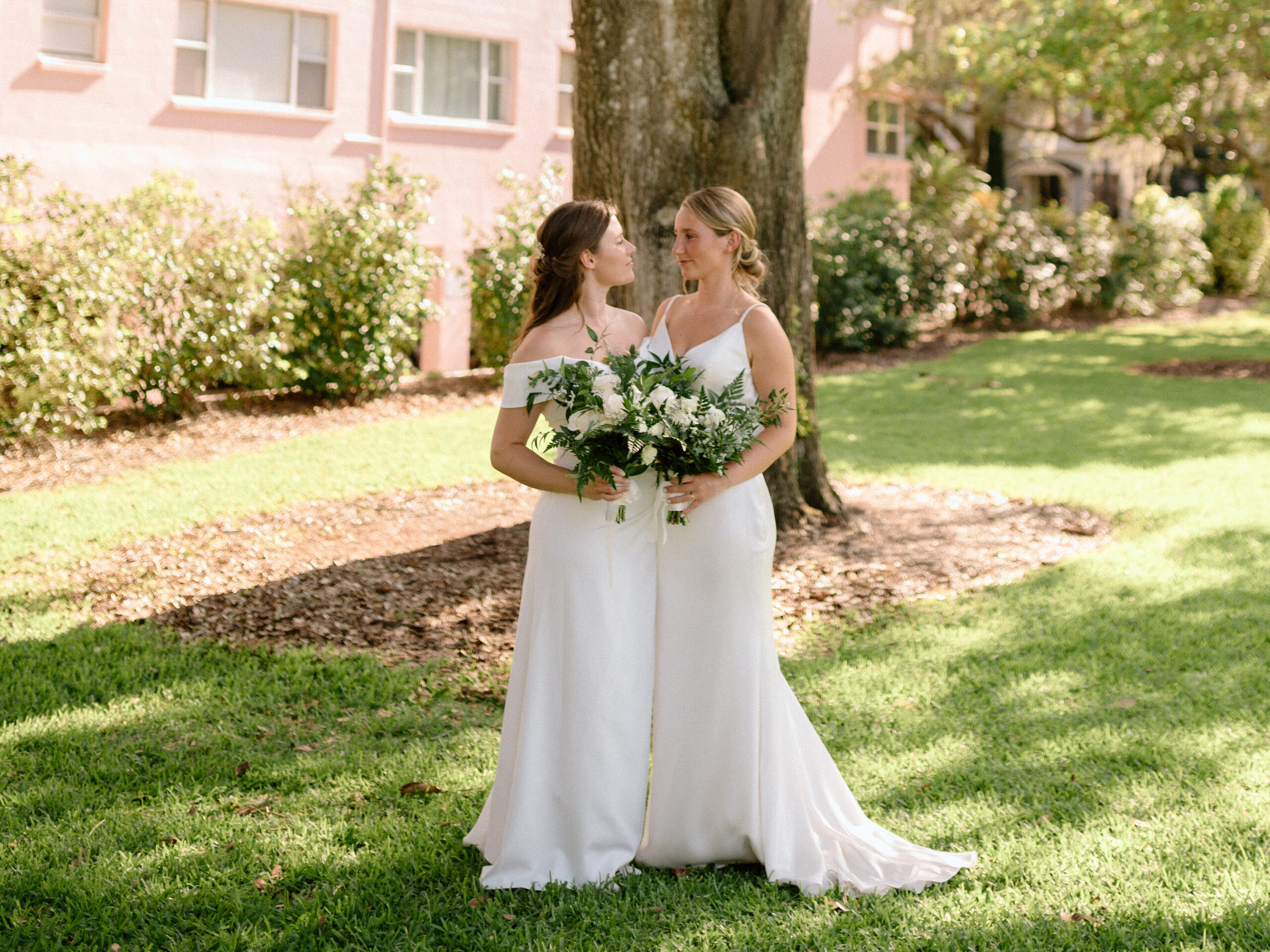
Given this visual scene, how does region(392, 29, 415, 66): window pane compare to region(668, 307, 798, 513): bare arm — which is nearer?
region(668, 307, 798, 513): bare arm

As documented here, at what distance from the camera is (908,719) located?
550 cm

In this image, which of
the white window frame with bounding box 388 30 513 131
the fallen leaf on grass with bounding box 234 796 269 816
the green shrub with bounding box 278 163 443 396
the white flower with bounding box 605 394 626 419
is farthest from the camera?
the white window frame with bounding box 388 30 513 131

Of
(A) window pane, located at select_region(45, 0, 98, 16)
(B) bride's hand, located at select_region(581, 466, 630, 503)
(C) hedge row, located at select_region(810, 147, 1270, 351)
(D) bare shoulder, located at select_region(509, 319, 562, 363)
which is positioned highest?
(A) window pane, located at select_region(45, 0, 98, 16)

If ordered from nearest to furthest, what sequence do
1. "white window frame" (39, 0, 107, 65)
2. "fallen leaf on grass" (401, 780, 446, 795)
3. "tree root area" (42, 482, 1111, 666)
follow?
"fallen leaf on grass" (401, 780, 446, 795) → "tree root area" (42, 482, 1111, 666) → "white window frame" (39, 0, 107, 65)

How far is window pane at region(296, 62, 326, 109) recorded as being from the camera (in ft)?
57.4

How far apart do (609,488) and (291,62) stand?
1569 centimetres

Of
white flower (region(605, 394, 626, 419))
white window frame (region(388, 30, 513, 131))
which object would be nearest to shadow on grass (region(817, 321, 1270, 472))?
white window frame (region(388, 30, 513, 131))

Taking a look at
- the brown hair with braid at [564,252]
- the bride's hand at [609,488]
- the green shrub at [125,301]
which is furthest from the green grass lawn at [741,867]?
the green shrub at [125,301]

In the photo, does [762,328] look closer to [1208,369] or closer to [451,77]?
[451,77]

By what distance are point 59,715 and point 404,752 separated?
5.45 ft

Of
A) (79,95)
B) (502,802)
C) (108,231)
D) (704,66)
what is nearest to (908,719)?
(502,802)

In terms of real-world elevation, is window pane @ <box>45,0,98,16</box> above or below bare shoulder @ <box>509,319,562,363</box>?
above

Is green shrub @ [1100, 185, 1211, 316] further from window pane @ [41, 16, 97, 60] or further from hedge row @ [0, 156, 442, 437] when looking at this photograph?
A: window pane @ [41, 16, 97, 60]

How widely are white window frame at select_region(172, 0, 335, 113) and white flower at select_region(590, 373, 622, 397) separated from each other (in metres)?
14.6
